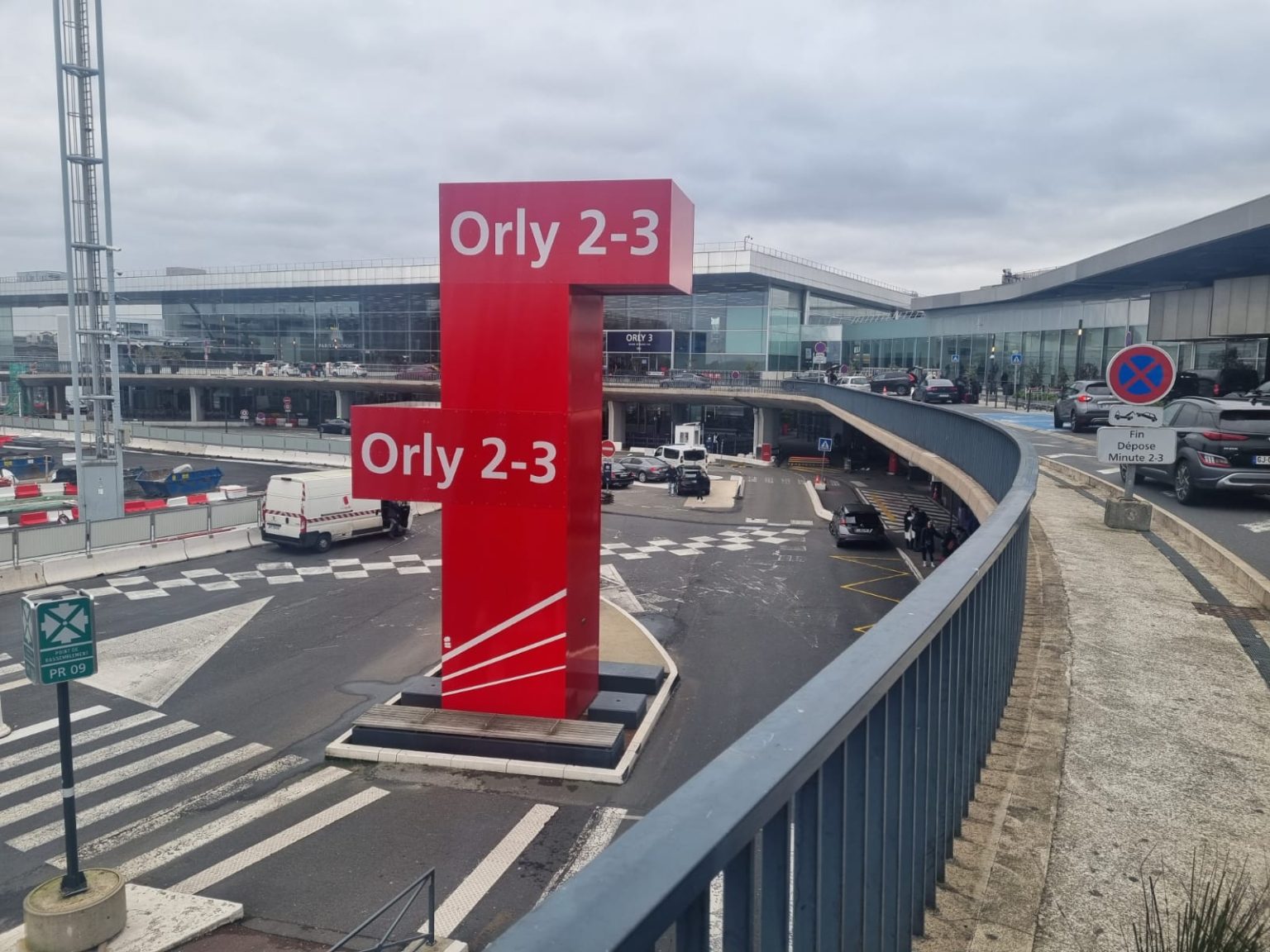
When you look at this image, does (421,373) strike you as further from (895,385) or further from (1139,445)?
(1139,445)

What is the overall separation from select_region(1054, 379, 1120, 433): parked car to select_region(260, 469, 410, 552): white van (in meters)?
22.8

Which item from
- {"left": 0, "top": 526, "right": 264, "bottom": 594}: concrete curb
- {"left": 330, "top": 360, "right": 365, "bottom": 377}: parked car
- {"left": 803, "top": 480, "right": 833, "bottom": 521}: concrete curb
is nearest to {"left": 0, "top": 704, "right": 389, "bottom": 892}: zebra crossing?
{"left": 0, "top": 526, "right": 264, "bottom": 594}: concrete curb

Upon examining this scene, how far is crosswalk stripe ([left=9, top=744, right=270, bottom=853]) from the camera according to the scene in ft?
37.0

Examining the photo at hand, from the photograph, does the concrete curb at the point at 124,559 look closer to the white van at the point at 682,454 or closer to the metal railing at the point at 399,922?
the metal railing at the point at 399,922

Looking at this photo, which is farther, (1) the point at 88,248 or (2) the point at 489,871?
(1) the point at 88,248

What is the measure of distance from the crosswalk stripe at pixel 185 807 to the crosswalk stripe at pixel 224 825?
52 centimetres

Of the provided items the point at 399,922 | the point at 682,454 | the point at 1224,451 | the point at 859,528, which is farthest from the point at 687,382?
the point at 399,922

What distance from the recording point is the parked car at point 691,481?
4506 cm

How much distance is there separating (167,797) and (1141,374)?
13.4 m

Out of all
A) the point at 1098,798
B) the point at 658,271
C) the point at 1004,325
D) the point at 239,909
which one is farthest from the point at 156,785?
the point at 1004,325

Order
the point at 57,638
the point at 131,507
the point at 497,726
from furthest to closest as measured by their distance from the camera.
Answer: the point at 131,507, the point at 497,726, the point at 57,638

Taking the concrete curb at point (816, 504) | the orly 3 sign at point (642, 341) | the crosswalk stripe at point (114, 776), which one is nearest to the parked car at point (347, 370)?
the orly 3 sign at point (642, 341)

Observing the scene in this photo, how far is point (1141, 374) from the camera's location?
35.7ft

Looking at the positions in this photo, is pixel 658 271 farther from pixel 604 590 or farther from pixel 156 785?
pixel 604 590
